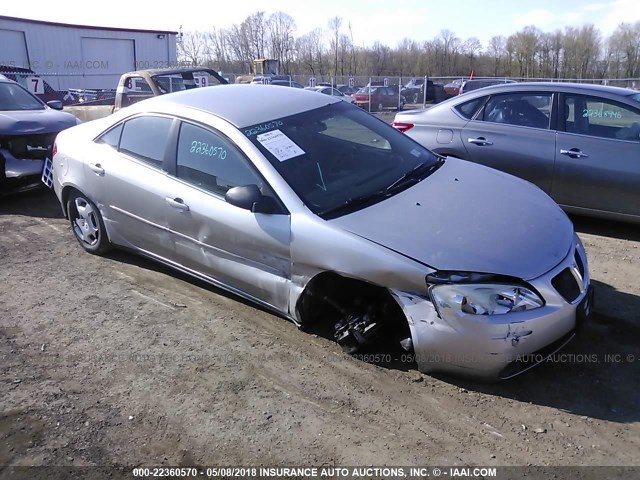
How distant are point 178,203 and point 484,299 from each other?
2352 millimetres

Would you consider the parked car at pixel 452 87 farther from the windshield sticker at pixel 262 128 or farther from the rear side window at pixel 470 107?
the windshield sticker at pixel 262 128

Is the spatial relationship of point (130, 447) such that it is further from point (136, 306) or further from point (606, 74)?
point (606, 74)

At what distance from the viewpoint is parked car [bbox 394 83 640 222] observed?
5.36 meters

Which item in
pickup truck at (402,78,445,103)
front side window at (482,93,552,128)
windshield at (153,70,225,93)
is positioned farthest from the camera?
pickup truck at (402,78,445,103)

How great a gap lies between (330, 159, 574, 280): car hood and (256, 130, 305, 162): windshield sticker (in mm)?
703

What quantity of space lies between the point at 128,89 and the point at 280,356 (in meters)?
8.47

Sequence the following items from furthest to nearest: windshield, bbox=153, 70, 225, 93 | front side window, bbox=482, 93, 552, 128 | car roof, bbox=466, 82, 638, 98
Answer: windshield, bbox=153, 70, 225, 93
front side window, bbox=482, 93, 552, 128
car roof, bbox=466, 82, 638, 98

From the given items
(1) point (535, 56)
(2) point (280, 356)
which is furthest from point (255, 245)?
(1) point (535, 56)

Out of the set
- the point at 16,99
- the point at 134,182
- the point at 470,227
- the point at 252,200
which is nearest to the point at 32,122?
the point at 16,99

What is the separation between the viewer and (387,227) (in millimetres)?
3230

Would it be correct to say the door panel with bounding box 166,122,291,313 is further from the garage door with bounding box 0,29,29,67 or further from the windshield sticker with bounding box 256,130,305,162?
the garage door with bounding box 0,29,29,67

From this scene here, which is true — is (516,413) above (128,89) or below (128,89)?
below

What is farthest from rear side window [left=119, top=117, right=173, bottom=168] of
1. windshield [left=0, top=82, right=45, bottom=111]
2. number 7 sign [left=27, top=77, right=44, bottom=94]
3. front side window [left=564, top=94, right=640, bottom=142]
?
number 7 sign [left=27, top=77, right=44, bottom=94]

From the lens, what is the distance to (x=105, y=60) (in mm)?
34406
